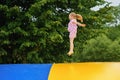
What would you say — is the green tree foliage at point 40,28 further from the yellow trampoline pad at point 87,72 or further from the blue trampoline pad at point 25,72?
the yellow trampoline pad at point 87,72

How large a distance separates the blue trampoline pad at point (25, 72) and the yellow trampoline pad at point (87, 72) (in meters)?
0.15

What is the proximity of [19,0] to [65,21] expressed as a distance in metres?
1.72

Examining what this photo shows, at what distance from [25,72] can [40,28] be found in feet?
20.2

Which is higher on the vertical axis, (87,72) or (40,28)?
(87,72)

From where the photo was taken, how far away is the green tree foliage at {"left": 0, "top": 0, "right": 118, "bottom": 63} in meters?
12.5

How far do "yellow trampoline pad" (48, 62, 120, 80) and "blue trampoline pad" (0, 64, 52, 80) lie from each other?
6.1 inches

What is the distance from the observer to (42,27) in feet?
41.5

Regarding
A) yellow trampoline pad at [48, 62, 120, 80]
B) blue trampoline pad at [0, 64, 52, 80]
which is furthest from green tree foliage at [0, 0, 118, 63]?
yellow trampoline pad at [48, 62, 120, 80]

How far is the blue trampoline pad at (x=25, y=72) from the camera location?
6340 millimetres

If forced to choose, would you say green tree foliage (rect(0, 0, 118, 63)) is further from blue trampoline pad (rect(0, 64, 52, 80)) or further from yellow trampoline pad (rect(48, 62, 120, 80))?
yellow trampoline pad (rect(48, 62, 120, 80))

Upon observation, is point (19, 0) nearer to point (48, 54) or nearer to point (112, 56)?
point (48, 54)

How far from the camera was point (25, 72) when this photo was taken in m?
6.45

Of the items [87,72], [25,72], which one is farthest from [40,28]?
[87,72]

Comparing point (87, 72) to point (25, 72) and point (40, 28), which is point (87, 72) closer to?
point (25, 72)
